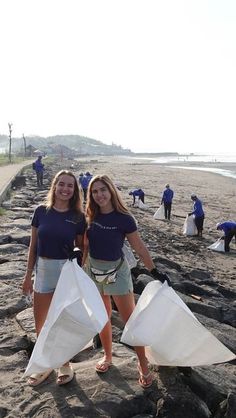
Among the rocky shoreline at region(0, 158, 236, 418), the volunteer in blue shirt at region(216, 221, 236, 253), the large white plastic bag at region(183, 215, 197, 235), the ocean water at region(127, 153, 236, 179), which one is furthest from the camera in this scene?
the ocean water at region(127, 153, 236, 179)

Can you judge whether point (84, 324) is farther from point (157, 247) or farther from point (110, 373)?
point (157, 247)

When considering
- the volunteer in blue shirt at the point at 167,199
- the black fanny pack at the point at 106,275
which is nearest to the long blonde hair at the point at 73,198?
the black fanny pack at the point at 106,275

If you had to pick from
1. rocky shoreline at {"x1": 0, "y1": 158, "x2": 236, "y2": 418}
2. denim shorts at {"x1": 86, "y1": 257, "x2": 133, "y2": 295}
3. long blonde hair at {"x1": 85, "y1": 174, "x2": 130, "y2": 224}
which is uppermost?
long blonde hair at {"x1": 85, "y1": 174, "x2": 130, "y2": 224}

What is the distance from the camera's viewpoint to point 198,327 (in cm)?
338

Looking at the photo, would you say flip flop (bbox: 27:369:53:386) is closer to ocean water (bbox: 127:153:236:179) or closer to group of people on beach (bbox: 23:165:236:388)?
group of people on beach (bbox: 23:165:236:388)

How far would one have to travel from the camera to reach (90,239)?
3617 mm

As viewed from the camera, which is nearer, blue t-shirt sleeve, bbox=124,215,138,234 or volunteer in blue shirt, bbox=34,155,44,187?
blue t-shirt sleeve, bbox=124,215,138,234

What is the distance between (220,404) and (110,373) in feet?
3.19

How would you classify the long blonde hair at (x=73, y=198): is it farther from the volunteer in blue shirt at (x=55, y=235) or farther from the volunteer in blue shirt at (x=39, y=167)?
the volunteer in blue shirt at (x=39, y=167)

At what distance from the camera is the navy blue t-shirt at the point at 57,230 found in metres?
3.54

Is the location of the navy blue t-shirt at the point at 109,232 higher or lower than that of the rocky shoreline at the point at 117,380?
higher

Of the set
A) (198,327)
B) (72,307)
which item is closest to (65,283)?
(72,307)

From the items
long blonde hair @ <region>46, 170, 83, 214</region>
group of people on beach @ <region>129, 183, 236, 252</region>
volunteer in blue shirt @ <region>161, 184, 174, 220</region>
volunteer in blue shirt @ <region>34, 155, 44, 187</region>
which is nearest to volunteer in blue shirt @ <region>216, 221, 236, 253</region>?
group of people on beach @ <region>129, 183, 236, 252</region>

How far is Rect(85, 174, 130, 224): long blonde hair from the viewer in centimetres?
357
